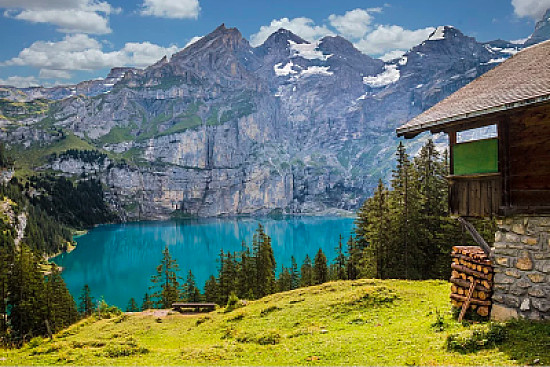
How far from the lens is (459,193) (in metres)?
14.6

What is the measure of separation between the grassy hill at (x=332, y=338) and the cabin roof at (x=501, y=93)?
21.9ft

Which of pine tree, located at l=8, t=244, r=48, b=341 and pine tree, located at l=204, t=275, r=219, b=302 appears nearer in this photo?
pine tree, located at l=8, t=244, r=48, b=341

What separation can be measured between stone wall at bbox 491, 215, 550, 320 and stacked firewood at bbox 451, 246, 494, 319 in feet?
1.05

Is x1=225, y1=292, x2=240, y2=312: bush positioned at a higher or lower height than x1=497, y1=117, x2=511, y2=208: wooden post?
lower

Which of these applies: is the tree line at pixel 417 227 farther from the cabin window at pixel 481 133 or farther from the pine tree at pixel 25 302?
the pine tree at pixel 25 302

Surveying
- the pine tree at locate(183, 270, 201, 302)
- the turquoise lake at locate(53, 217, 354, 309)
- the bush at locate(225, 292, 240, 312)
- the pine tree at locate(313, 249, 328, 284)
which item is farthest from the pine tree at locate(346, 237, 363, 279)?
the turquoise lake at locate(53, 217, 354, 309)

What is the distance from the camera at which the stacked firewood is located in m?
13.3

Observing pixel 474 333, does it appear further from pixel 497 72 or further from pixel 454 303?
pixel 497 72

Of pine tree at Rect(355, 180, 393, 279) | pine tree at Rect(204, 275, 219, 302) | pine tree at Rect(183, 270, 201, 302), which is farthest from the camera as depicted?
pine tree at Rect(183, 270, 201, 302)

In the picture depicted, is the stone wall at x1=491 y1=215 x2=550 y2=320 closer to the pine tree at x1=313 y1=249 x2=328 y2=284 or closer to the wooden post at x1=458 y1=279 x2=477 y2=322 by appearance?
the wooden post at x1=458 y1=279 x2=477 y2=322

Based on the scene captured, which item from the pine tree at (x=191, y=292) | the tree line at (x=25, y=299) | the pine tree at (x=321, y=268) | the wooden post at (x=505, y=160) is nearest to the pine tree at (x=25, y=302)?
the tree line at (x=25, y=299)

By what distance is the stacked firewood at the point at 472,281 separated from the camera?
13.3m

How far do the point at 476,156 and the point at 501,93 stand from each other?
2291 millimetres

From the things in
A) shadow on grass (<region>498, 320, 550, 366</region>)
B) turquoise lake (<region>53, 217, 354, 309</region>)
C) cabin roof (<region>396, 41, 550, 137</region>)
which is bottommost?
turquoise lake (<region>53, 217, 354, 309</region>)
